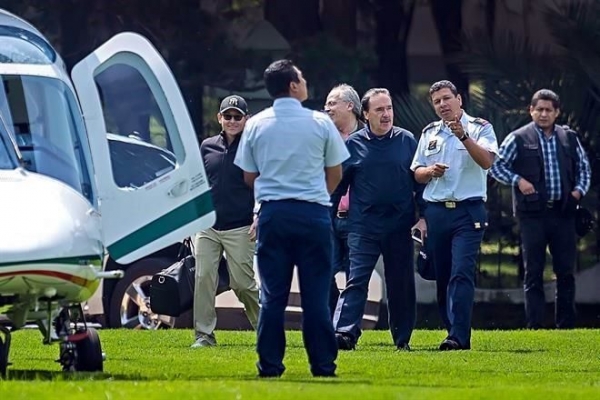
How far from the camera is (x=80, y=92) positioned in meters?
11.4

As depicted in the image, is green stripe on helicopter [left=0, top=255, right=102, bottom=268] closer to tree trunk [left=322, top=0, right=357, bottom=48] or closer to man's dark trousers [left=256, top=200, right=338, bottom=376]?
man's dark trousers [left=256, top=200, right=338, bottom=376]

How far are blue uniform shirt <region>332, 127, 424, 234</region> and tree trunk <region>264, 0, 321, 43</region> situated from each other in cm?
739

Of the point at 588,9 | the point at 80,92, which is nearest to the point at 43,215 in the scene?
the point at 80,92

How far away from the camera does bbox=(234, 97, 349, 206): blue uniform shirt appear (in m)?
10.7

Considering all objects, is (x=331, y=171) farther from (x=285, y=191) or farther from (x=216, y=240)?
(x=216, y=240)

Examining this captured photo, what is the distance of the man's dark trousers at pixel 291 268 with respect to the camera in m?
10.7

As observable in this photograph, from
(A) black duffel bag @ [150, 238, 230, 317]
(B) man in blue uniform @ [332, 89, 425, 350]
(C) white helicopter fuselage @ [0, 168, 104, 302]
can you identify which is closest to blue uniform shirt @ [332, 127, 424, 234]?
(B) man in blue uniform @ [332, 89, 425, 350]

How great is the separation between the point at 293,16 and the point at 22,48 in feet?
34.2

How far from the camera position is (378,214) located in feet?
45.7

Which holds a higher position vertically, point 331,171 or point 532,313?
point 331,171

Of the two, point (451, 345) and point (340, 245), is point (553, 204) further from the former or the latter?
point (451, 345)

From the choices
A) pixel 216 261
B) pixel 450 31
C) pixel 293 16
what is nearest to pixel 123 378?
pixel 216 261

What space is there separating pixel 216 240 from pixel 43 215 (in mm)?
4129

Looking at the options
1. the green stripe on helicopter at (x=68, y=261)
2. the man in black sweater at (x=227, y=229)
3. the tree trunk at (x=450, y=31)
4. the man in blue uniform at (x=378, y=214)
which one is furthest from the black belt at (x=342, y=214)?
the tree trunk at (x=450, y=31)
